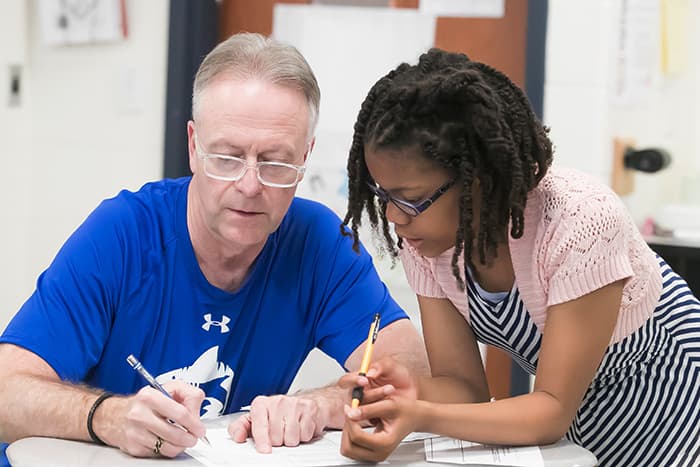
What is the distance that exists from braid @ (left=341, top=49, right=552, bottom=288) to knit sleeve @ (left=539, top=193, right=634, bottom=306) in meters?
0.06

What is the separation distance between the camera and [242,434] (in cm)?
141

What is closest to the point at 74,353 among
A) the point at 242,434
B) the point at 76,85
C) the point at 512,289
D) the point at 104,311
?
the point at 104,311

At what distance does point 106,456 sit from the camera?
1315 mm

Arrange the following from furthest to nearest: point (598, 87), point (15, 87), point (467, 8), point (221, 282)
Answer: point (15, 87) → point (467, 8) → point (598, 87) → point (221, 282)

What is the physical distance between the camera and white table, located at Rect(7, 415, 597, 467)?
4.15 ft

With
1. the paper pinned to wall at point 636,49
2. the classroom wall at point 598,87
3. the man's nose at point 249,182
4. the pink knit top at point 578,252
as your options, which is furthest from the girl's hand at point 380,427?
the paper pinned to wall at point 636,49

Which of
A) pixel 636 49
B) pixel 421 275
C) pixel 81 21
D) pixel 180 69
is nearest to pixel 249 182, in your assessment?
pixel 421 275

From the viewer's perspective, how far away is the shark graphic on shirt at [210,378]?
67.8 inches

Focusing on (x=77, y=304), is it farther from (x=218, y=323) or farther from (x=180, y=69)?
(x=180, y=69)

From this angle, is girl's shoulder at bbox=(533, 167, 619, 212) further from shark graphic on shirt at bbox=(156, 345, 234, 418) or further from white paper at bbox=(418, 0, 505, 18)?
white paper at bbox=(418, 0, 505, 18)

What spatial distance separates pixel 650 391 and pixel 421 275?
0.37 metres

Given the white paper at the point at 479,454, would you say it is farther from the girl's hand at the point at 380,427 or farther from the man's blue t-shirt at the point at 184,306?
the man's blue t-shirt at the point at 184,306

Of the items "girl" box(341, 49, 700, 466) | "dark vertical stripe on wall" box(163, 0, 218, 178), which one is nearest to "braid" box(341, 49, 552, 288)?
"girl" box(341, 49, 700, 466)

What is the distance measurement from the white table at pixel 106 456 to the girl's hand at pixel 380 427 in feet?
0.15
